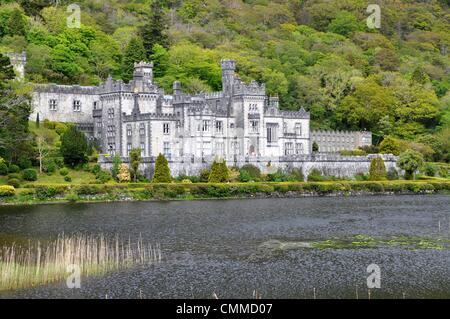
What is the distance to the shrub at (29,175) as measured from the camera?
80625 millimetres

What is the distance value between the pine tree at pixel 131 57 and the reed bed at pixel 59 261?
235 feet

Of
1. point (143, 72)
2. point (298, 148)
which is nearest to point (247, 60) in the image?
point (298, 148)

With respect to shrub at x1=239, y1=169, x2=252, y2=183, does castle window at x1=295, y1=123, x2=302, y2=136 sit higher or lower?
higher

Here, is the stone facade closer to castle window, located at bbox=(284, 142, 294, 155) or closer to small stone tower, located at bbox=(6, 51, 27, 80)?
castle window, located at bbox=(284, 142, 294, 155)

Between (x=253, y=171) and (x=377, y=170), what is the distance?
602 inches

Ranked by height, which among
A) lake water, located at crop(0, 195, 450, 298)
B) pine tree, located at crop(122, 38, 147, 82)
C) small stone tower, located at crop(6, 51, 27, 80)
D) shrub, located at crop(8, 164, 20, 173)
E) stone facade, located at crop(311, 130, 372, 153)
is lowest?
lake water, located at crop(0, 195, 450, 298)

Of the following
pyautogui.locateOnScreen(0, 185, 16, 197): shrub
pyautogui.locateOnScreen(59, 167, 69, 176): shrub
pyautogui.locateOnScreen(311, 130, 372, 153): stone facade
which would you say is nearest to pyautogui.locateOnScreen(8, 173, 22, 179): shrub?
pyautogui.locateOnScreen(0, 185, 16, 197): shrub

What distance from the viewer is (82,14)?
147m

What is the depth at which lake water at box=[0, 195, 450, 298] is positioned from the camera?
125ft

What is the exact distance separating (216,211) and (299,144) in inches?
1550

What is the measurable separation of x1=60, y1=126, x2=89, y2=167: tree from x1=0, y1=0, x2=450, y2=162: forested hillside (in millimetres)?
20602

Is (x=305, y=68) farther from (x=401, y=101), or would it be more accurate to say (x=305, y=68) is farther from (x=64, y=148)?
(x=64, y=148)

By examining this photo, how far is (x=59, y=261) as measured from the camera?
41625 mm

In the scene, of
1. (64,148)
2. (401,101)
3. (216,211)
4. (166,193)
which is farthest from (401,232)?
(401,101)
